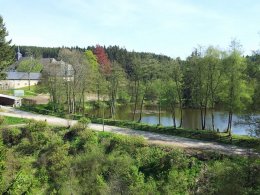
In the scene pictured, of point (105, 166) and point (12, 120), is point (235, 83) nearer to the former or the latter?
point (105, 166)

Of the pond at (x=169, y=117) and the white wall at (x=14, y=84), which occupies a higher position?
the white wall at (x=14, y=84)

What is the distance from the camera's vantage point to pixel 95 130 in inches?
1446

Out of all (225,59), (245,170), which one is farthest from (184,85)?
(245,170)

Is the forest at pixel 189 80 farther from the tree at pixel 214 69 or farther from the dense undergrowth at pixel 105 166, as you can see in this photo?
the dense undergrowth at pixel 105 166

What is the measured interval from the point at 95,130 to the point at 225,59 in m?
15.7

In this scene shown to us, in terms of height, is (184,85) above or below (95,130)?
above

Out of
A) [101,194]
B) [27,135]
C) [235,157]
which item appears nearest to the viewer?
[101,194]

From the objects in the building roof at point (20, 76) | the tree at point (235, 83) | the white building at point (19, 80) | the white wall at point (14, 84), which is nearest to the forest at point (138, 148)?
the tree at point (235, 83)

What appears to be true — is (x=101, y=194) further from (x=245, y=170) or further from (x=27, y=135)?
(x=27, y=135)

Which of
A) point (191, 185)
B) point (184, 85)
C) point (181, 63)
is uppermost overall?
point (181, 63)

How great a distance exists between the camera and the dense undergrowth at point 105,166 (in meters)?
20.4

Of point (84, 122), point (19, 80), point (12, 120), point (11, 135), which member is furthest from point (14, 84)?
point (84, 122)

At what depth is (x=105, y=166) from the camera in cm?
2727

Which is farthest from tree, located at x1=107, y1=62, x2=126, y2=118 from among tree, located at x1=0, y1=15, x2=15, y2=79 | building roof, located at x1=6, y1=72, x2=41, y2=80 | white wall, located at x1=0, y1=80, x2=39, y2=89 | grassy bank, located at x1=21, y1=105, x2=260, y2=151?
building roof, located at x1=6, y1=72, x2=41, y2=80
